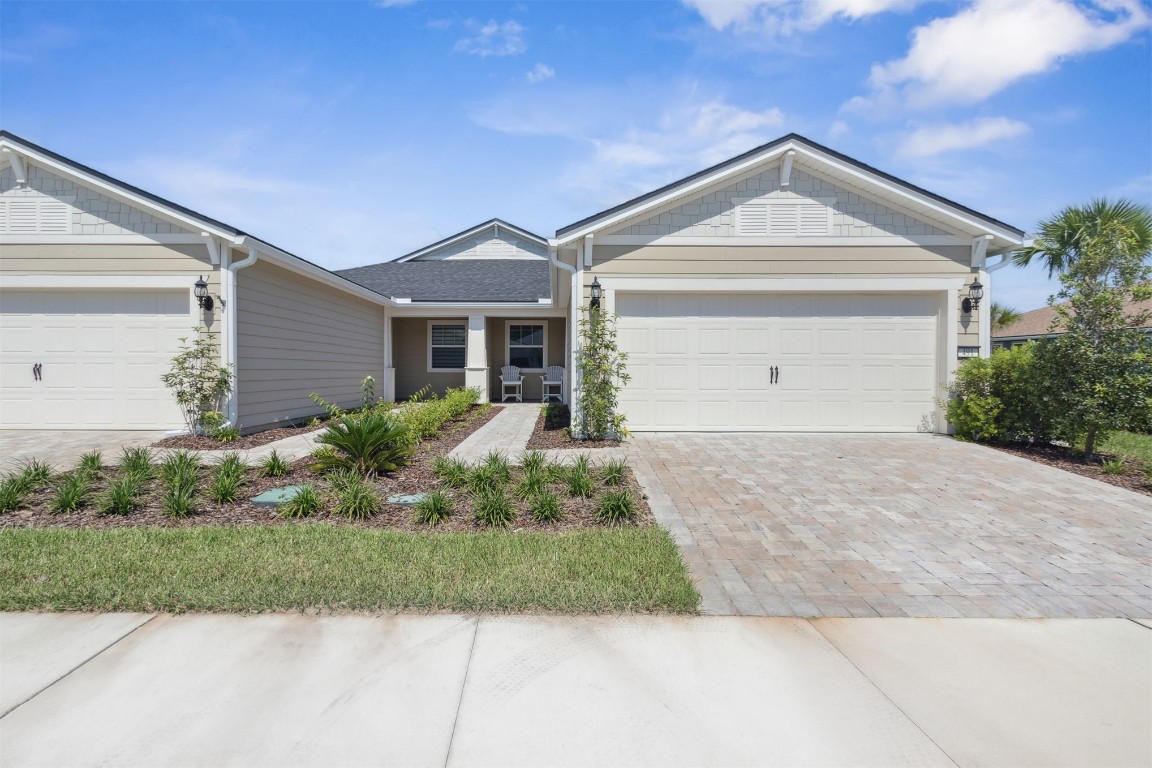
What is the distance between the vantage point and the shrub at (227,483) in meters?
5.13

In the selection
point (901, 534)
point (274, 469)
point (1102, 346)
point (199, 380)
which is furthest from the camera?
point (199, 380)

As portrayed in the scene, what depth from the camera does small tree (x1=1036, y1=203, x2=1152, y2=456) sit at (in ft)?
22.4

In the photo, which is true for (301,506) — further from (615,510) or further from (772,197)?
(772,197)

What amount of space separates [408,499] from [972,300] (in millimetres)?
9189

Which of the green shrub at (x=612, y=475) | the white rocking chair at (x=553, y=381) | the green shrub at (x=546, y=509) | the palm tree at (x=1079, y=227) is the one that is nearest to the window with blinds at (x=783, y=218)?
the green shrub at (x=612, y=475)

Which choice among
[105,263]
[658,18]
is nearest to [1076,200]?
[658,18]

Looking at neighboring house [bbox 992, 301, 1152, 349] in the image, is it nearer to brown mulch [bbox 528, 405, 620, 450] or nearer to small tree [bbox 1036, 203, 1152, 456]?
small tree [bbox 1036, 203, 1152, 456]

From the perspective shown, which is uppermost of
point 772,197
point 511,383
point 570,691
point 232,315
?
point 772,197

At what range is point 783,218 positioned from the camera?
8969 mm

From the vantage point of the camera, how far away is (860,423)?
30.2 feet

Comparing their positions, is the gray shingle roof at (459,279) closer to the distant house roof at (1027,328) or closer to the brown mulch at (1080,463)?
the brown mulch at (1080,463)

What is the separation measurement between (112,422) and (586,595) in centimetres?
1001

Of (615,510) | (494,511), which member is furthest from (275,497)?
(615,510)

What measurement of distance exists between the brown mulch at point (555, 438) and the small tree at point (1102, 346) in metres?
6.05
